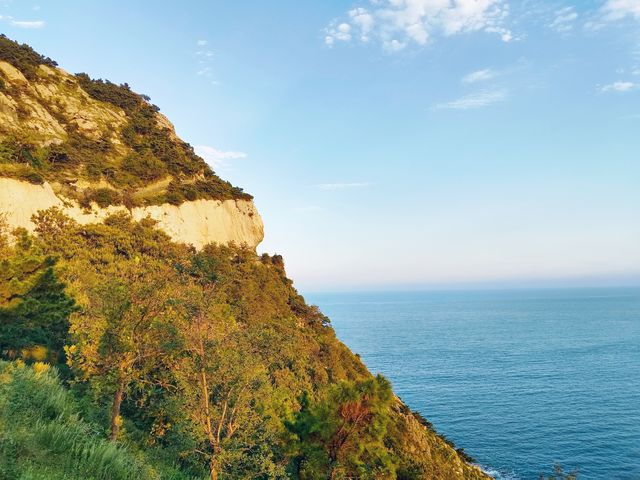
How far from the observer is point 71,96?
203 ft

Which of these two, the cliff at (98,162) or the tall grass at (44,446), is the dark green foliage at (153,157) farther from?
the tall grass at (44,446)

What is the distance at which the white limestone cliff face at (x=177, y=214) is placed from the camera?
36781 millimetres

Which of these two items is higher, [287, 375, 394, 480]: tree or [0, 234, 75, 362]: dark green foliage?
[0, 234, 75, 362]: dark green foliage

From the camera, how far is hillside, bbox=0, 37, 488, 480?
16.6m

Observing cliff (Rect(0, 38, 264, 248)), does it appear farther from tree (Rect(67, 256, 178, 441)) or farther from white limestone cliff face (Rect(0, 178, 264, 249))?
tree (Rect(67, 256, 178, 441))

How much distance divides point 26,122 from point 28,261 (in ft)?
100

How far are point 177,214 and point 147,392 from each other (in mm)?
33775

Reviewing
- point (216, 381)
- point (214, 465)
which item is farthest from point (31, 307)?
point (214, 465)

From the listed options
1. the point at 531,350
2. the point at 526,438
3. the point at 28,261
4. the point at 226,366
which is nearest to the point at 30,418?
the point at 226,366

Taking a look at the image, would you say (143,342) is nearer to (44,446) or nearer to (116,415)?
(116,415)

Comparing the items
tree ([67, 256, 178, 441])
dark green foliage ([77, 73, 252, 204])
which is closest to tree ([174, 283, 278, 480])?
tree ([67, 256, 178, 441])

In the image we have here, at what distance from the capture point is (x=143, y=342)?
19469 mm

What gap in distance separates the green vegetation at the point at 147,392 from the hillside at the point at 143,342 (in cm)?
9

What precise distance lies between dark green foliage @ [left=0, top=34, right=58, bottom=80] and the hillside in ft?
0.80
